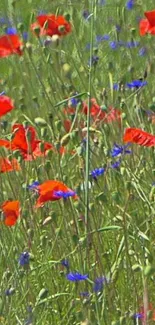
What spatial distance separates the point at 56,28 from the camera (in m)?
2.81

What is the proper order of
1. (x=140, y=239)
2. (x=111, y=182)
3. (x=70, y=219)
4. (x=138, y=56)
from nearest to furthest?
(x=140, y=239) < (x=70, y=219) < (x=111, y=182) < (x=138, y=56)

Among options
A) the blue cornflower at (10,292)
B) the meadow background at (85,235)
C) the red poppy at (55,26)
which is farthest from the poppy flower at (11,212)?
the red poppy at (55,26)

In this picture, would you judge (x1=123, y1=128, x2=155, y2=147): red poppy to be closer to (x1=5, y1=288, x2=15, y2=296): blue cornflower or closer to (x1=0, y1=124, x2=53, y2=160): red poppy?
(x1=0, y1=124, x2=53, y2=160): red poppy

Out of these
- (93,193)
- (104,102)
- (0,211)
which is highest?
(104,102)

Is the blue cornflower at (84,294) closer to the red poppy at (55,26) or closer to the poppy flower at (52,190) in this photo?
the poppy flower at (52,190)

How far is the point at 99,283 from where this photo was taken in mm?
2068

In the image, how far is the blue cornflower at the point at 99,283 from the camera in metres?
2.01

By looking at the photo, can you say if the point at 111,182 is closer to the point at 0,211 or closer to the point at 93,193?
the point at 93,193

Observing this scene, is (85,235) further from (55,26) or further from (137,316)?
(55,26)

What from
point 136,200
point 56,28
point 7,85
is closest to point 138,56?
point 7,85

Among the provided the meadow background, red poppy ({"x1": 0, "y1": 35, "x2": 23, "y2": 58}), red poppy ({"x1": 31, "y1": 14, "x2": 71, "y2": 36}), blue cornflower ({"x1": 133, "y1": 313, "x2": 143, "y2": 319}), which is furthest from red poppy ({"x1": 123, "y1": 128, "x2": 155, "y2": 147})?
red poppy ({"x1": 0, "y1": 35, "x2": 23, "y2": 58})

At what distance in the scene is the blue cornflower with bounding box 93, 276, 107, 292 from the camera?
2010 mm

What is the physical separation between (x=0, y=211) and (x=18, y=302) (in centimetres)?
19

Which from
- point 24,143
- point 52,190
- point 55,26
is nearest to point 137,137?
point 52,190
